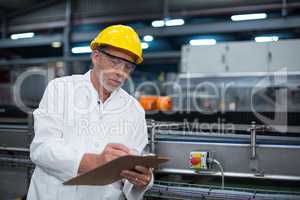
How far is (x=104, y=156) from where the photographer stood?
102cm

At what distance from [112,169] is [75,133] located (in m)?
0.33

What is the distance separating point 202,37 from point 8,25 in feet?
13.0

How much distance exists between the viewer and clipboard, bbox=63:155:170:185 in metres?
0.92

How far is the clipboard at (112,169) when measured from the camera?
36.2 inches

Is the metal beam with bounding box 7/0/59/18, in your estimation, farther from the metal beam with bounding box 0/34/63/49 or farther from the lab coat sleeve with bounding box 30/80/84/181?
the lab coat sleeve with bounding box 30/80/84/181

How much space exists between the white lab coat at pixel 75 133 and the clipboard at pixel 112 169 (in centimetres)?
12

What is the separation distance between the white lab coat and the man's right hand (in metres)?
0.02

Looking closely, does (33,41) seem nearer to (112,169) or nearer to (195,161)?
(195,161)

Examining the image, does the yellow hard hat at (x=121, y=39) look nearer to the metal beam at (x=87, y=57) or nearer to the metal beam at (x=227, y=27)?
the metal beam at (x=227, y=27)

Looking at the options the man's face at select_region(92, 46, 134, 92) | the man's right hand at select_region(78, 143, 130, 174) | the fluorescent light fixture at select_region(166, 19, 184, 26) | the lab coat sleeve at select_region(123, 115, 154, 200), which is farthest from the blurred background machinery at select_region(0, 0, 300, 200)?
the man's right hand at select_region(78, 143, 130, 174)

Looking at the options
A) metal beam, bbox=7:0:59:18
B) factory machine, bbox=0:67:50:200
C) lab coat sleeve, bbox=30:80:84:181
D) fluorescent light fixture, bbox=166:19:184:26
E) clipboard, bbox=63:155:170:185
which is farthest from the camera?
metal beam, bbox=7:0:59:18

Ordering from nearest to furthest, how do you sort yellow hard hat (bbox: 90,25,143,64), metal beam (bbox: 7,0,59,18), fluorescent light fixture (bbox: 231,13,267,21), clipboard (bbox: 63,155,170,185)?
clipboard (bbox: 63,155,170,185), yellow hard hat (bbox: 90,25,143,64), fluorescent light fixture (bbox: 231,13,267,21), metal beam (bbox: 7,0,59,18)

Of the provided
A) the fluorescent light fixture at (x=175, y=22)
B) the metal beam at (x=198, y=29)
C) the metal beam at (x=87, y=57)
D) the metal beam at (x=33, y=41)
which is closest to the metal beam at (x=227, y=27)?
the metal beam at (x=198, y=29)

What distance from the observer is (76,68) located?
6.02m
